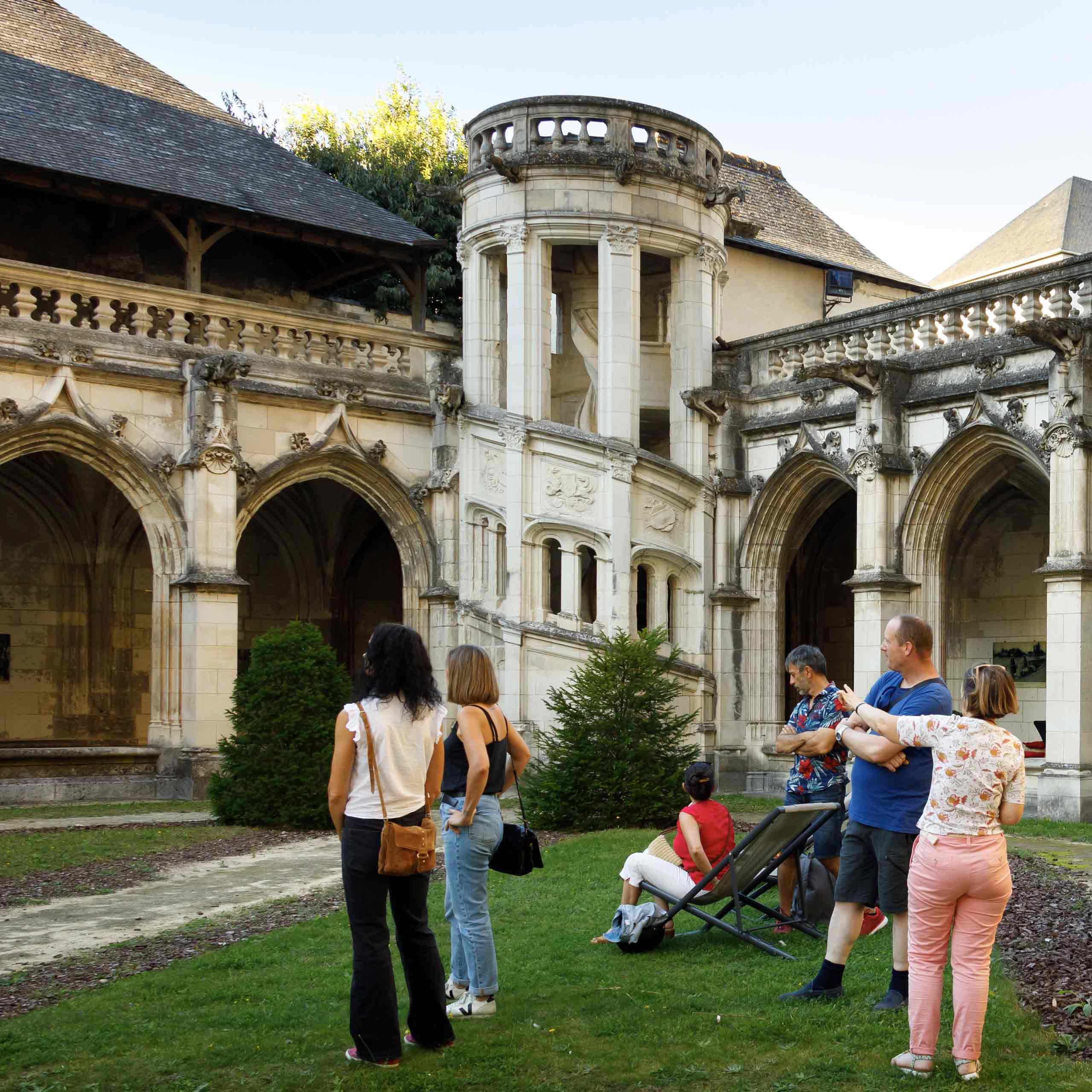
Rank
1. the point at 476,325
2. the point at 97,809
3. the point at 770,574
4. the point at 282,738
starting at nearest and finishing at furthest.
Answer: the point at 282,738 < the point at 97,809 < the point at 770,574 < the point at 476,325

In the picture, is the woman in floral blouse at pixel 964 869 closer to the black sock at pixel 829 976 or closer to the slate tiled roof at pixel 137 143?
the black sock at pixel 829 976

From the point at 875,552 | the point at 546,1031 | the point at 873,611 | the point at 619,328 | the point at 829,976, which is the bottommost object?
the point at 546,1031

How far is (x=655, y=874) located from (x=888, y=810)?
1.94 meters

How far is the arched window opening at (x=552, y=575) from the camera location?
17875 millimetres

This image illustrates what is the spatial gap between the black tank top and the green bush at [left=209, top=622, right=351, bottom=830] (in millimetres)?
7555

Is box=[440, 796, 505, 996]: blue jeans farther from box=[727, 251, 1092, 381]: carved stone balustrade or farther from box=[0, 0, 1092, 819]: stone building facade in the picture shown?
box=[727, 251, 1092, 381]: carved stone balustrade

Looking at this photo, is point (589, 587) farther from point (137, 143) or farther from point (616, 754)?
point (137, 143)

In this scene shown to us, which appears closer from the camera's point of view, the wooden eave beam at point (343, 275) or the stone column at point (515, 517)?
the stone column at point (515, 517)

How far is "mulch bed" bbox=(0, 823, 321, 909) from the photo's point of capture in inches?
392

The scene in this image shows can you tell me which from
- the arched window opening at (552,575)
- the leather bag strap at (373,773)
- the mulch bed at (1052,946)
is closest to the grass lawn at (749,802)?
the arched window opening at (552,575)

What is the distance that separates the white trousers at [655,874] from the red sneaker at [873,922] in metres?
0.96

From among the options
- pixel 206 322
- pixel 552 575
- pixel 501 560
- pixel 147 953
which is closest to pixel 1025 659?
pixel 552 575

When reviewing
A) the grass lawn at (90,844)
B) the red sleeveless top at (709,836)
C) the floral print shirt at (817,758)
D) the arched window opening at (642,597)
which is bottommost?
the grass lawn at (90,844)

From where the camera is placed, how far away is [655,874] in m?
7.62
